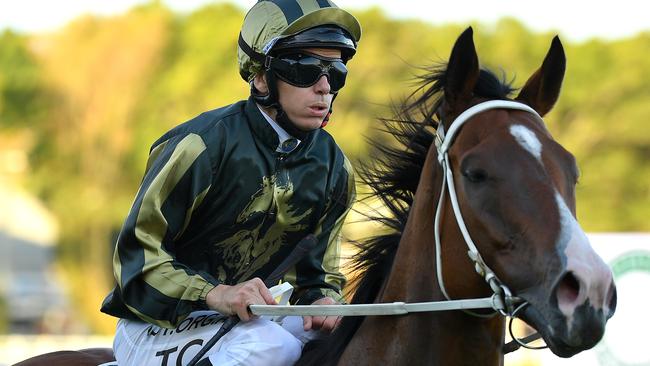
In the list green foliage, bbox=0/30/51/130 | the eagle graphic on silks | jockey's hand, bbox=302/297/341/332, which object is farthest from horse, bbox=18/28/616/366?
green foliage, bbox=0/30/51/130

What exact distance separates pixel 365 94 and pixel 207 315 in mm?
31403

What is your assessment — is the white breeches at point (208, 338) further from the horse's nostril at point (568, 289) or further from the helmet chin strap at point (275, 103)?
the horse's nostril at point (568, 289)

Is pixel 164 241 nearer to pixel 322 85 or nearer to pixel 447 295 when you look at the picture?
pixel 322 85

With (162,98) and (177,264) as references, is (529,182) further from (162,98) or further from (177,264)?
(162,98)

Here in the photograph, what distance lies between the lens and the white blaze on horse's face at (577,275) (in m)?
3.17

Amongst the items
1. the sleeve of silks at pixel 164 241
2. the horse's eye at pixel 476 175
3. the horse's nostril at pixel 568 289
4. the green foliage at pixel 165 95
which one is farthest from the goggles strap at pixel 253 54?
the green foliage at pixel 165 95

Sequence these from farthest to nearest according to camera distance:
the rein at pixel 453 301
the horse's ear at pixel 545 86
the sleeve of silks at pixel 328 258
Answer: the sleeve of silks at pixel 328 258
the horse's ear at pixel 545 86
the rein at pixel 453 301

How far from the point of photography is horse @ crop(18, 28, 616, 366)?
326 centimetres

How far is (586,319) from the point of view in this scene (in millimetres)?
3178

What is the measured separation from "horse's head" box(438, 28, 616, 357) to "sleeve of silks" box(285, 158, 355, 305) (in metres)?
1.18

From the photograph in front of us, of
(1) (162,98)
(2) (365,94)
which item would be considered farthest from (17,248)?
(2) (365,94)

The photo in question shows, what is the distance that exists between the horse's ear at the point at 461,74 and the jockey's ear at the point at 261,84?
102 cm

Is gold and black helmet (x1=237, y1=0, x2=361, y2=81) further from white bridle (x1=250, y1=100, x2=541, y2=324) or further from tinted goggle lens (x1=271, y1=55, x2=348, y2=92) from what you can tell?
white bridle (x1=250, y1=100, x2=541, y2=324)

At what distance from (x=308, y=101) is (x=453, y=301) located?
1.24m
